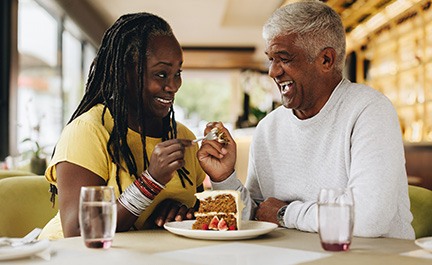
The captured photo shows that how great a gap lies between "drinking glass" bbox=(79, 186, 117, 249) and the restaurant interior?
2.89 feet

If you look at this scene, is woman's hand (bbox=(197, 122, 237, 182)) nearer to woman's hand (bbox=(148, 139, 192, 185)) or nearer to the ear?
woman's hand (bbox=(148, 139, 192, 185))

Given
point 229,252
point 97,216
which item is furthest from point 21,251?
point 229,252

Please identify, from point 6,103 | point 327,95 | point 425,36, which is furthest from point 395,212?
point 425,36

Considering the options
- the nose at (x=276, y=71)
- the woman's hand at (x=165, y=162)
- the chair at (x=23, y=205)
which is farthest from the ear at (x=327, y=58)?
the chair at (x=23, y=205)

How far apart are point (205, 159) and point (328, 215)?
676mm

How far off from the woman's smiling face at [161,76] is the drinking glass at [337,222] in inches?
28.6

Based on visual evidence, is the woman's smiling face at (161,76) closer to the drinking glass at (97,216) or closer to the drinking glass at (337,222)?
the drinking glass at (97,216)

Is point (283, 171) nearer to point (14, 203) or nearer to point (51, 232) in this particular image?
point (51, 232)

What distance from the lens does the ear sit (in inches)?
78.4

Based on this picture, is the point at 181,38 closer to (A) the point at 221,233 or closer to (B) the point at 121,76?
(B) the point at 121,76

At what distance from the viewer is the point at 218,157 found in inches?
76.1

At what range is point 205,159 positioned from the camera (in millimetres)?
1938

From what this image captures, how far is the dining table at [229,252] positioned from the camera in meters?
1.25

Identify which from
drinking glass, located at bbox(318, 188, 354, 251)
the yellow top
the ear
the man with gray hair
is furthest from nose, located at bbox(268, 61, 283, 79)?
drinking glass, located at bbox(318, 188, 354, 251)
